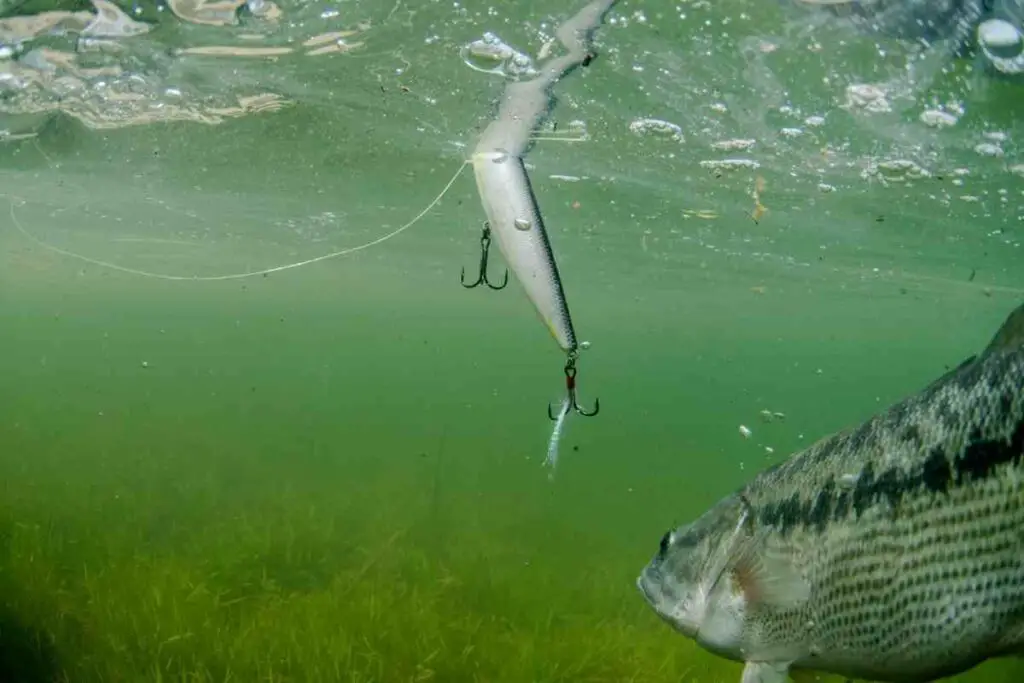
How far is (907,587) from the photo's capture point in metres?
2.76

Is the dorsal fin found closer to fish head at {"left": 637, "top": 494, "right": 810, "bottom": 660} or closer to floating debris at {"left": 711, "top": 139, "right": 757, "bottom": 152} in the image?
fish head at {"left": 637, "top": 494, "right": 810, "bottom": 660}

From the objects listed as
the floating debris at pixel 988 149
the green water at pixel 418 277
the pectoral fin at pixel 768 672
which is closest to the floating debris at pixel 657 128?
the green water at pixel 418 277

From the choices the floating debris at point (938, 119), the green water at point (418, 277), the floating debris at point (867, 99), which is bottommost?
the green water at point (418, 277)

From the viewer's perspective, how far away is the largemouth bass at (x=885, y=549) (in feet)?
8.40

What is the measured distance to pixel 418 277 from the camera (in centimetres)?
4431

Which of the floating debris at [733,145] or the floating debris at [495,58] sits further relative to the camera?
the floating debris at [733,145]

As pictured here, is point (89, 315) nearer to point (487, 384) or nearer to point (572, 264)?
point (487, 384)

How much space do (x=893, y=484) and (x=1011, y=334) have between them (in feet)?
2.12

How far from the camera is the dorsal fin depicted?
8.39ft

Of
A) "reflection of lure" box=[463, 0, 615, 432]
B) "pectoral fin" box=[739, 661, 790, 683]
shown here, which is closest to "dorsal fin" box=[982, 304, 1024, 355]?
"pectoral fin" box=[739, 661, 790, 683]

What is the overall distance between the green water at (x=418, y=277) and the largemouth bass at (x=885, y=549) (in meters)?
0.73

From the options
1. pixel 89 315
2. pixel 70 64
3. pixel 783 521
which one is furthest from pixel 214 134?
pixel 89 315

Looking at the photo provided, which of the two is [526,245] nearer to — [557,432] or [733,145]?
[557,432]

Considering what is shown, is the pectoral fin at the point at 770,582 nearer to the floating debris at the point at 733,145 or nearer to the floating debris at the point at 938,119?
the floating debris at the point at 938,119
